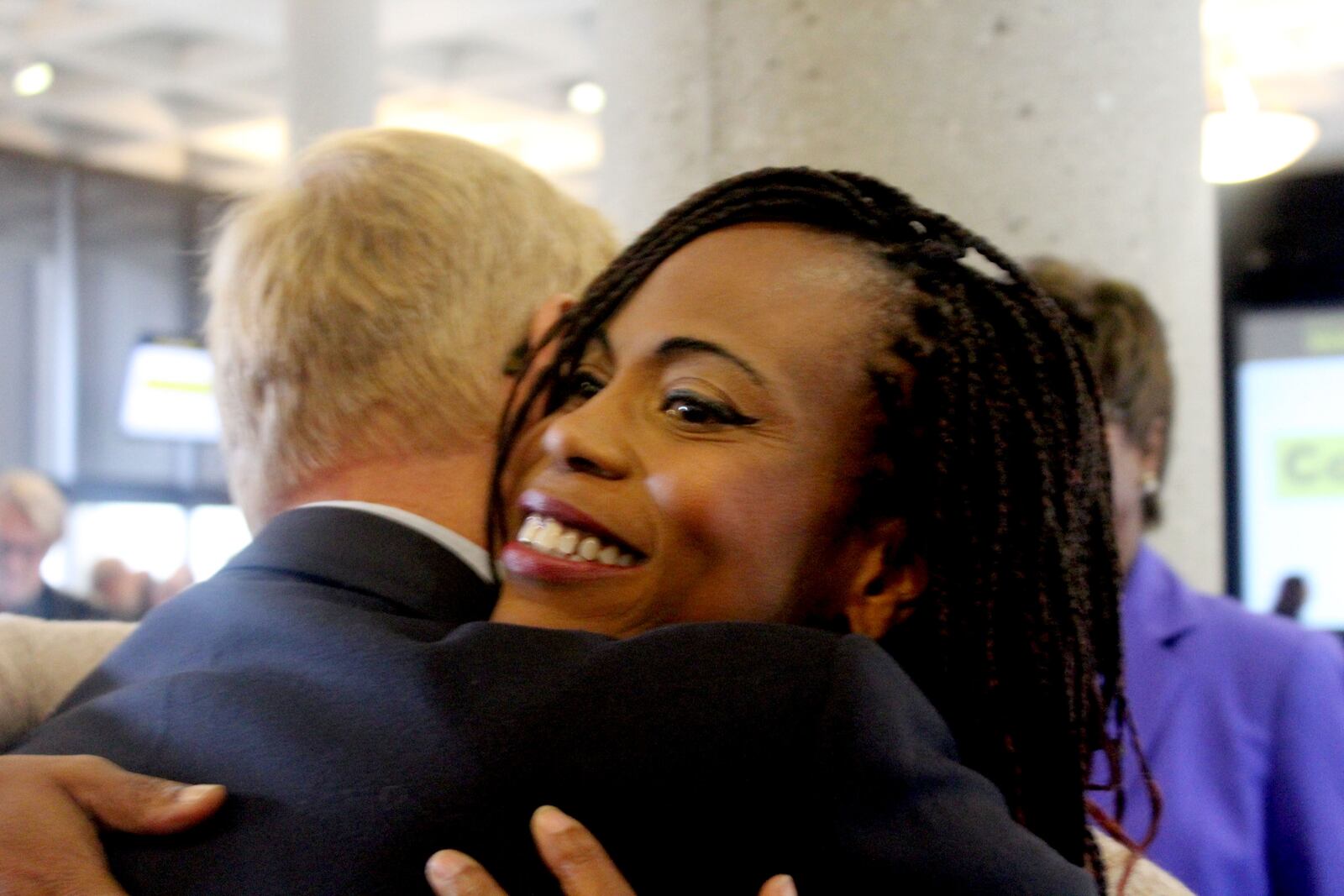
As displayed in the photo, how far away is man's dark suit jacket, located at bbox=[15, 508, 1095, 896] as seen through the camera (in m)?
0.90

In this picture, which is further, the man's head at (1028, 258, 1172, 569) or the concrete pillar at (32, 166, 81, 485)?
the concrete pillar at (32, 166, 81, 485)

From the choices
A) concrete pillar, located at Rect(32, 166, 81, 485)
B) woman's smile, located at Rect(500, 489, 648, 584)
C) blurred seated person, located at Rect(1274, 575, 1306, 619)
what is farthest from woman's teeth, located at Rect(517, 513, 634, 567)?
concrete pillar, located at Rect(32, 166, 81, 485)

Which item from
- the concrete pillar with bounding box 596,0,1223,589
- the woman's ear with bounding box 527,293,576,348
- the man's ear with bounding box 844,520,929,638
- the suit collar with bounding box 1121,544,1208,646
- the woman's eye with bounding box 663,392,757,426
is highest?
the concrete pillar with bounding box 596,0,1223,589

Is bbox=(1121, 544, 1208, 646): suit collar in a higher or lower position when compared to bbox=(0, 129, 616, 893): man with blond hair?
lower

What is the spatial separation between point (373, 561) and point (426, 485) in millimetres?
174

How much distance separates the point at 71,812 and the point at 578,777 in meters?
0.41

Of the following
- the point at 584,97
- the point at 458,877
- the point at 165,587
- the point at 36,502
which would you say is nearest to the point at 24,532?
the point at 36,502

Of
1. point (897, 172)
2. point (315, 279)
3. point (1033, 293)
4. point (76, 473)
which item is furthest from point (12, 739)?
point (76, 473)

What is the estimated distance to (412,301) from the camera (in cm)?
142

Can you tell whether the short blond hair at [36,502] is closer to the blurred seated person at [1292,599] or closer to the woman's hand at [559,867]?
the blurred seated person at [1292,599]

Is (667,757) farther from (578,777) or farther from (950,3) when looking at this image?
(950,3)

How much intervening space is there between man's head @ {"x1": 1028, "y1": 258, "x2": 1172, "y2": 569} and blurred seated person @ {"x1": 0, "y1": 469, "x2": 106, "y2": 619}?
4724 mm

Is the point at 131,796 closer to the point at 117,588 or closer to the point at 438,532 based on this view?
the point at 438,532

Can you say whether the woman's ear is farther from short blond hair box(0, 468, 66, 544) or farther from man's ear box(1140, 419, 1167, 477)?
short blond hair box(0, 468, 66, 544)
